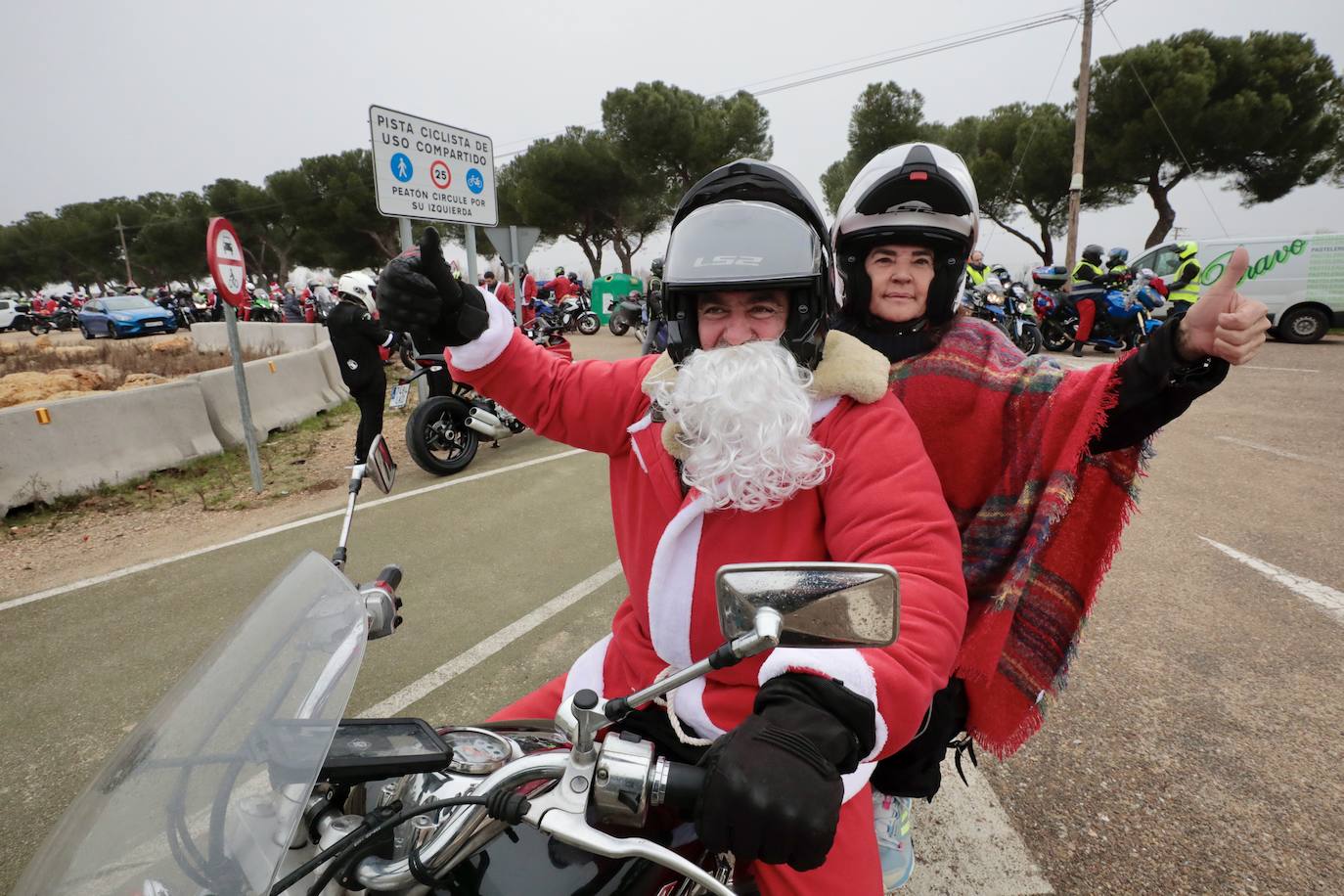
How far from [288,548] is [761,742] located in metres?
4.63

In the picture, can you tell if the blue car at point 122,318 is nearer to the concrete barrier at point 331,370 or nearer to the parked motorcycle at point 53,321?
the parked motorcycle at point 53,321

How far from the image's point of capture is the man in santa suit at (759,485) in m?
1.11

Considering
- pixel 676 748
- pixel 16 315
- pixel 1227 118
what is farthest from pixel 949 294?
pixel 16 315

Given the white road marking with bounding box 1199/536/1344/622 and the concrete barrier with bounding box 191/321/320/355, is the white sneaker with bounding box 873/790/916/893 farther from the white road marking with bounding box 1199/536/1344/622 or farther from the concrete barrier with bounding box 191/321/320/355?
the concrete barrier with bounding box 191/321/320/355

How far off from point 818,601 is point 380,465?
1317 millimetres

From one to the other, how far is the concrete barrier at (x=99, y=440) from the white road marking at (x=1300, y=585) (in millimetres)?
8437

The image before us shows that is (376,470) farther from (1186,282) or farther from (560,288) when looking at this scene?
(560,288)

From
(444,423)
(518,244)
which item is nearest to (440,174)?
(444,423)

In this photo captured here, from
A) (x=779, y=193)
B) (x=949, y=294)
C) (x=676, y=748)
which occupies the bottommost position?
(x=676, y=748)

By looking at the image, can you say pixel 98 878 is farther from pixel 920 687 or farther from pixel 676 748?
pixel 920 687

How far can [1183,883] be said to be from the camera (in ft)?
6.25

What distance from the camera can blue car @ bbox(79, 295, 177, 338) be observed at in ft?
78.0

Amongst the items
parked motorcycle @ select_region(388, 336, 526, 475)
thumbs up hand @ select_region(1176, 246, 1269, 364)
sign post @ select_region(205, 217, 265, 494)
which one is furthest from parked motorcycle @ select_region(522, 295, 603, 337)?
thumbs up hand @ select_region(1176, 246, 1269, 364)

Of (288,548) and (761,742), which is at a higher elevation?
(761,742)
